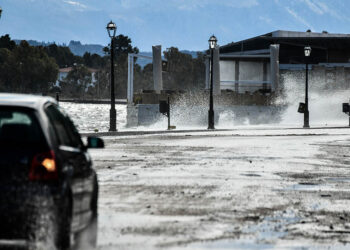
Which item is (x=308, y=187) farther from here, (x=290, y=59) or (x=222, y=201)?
(x=290, y=59)

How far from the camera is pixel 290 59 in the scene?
80.8 meters

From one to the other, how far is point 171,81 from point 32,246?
190m

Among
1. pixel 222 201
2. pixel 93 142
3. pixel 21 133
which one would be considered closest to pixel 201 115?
pixel 222 201

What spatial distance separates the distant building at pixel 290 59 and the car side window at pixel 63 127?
6500 centimetres

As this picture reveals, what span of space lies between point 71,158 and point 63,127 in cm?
70

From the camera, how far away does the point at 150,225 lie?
8477mm

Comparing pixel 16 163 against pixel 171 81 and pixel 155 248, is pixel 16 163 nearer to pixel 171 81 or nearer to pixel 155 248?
pixel 155 248

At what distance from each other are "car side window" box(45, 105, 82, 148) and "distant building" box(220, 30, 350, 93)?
6500 centimetres

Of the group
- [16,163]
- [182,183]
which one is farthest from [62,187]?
[182,183]

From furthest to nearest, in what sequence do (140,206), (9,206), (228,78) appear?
1. (228,78)
2. (140,206)
3. (9,206)

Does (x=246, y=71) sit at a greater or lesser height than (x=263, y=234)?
greater

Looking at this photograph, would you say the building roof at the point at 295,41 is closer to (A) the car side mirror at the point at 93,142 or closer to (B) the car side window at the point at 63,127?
(A) the car side mirror at the point at 93,142

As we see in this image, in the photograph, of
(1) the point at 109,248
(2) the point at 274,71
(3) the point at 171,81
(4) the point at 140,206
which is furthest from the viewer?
(3) the point at 171,81

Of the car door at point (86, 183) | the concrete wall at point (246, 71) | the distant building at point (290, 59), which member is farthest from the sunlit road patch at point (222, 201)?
the concrete wall at point (246, 71)
